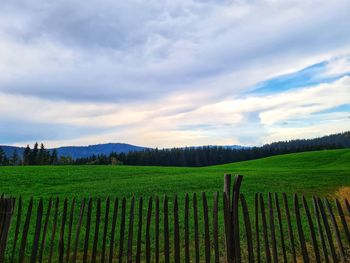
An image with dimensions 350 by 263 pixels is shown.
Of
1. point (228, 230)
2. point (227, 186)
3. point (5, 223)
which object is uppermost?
point (227, 186)

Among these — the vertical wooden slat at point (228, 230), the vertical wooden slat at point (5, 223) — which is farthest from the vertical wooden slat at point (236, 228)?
the vertical wooden slat at point (5, 223)

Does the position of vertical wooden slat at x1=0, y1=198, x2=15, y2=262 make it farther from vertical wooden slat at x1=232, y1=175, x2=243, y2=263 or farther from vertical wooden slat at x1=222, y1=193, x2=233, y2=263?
vertical wooden slat at x1=232, y1=175, x2=243, y2=263

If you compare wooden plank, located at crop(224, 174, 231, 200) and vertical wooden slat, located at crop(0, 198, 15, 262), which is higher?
wooden plank, located at crop(224, 174, 231, 200)

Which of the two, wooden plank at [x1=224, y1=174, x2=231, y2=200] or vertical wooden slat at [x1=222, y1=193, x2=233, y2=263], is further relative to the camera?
wooden plank at [x1=224, y1=174, x2=231, y2=200]

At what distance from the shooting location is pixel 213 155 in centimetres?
13775

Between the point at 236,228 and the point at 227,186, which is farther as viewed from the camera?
the point at 227,186

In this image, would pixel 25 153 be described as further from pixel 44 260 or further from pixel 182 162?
pixel 44 260

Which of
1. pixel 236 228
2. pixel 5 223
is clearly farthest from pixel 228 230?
pixel 5 223

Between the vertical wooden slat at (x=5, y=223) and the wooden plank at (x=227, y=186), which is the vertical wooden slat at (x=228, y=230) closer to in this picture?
the wooden plank at (x=227, y=186)

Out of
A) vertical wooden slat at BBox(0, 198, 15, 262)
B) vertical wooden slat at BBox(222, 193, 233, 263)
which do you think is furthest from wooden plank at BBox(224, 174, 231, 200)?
vertical wooden slat at BBox(0, 198, 15, 262)

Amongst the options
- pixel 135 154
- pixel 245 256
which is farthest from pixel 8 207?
pixel 135 154

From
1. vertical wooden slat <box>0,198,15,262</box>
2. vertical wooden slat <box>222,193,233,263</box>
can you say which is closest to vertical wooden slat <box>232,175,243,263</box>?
vertical wooden slat <box>222,193,233,263</box>

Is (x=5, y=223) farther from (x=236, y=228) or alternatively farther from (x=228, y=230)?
(x=236, y=228)

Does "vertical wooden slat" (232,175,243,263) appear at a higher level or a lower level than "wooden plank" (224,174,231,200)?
lower
